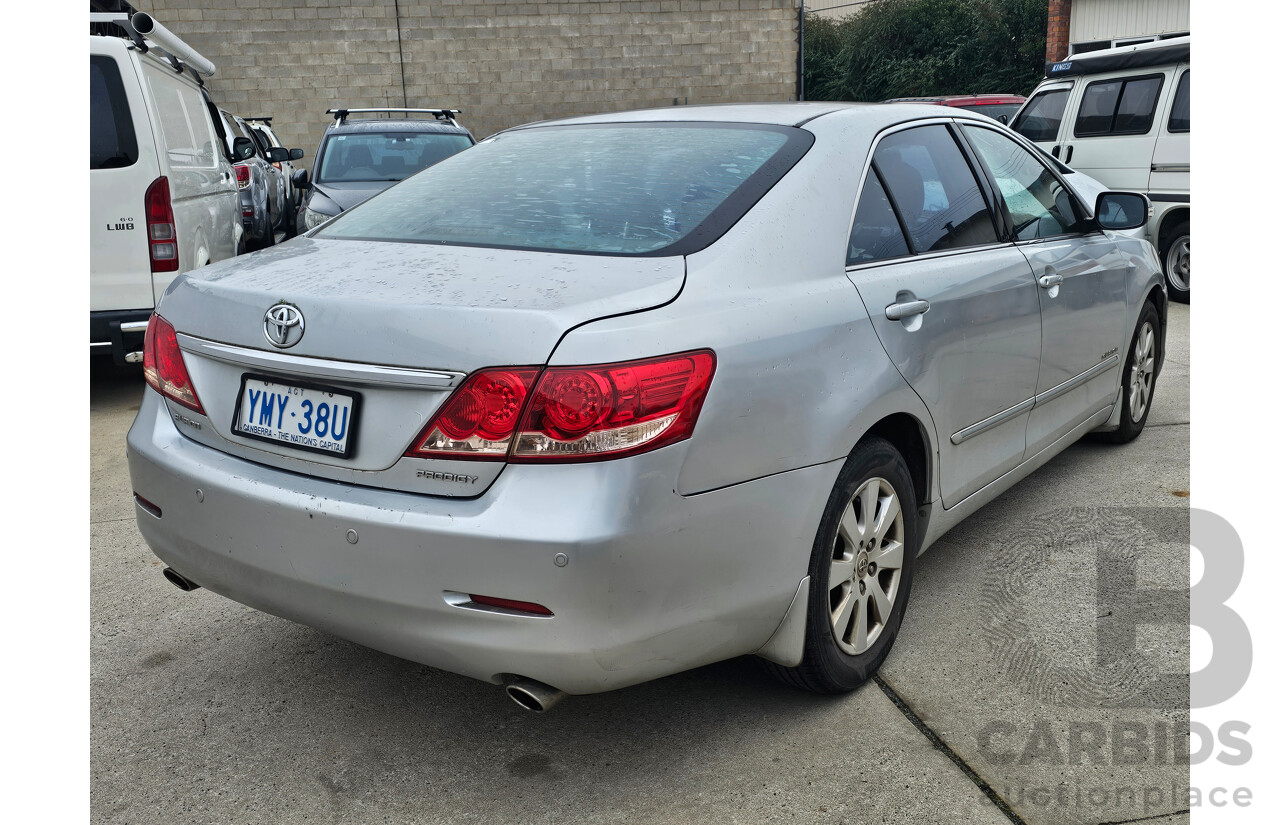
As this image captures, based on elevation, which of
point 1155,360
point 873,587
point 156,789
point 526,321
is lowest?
point 156,789

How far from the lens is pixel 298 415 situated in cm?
227

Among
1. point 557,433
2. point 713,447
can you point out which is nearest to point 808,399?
point 713,447

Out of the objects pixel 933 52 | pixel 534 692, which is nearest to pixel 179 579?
pixel 534 692

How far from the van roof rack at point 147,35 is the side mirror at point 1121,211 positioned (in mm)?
5164

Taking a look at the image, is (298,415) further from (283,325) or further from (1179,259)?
(1179,259)

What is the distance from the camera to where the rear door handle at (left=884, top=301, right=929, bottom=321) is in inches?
106

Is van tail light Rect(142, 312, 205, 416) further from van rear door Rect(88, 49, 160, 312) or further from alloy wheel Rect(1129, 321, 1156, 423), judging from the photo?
alloy wheel Rect(1129, 321, 1156, 423)

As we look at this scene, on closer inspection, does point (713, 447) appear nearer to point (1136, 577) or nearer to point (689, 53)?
point (1136, 577)

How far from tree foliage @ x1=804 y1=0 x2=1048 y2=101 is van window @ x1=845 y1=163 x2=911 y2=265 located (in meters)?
25.1

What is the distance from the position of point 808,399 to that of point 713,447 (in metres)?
0.34

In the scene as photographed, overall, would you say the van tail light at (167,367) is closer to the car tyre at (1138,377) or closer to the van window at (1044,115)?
the car tyre at (1138,377)

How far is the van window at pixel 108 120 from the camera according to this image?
18.7 feet

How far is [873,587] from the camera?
2787 millimetres

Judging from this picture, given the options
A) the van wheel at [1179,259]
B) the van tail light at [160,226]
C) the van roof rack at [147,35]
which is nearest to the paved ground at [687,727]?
the van tail light at [160,226]
